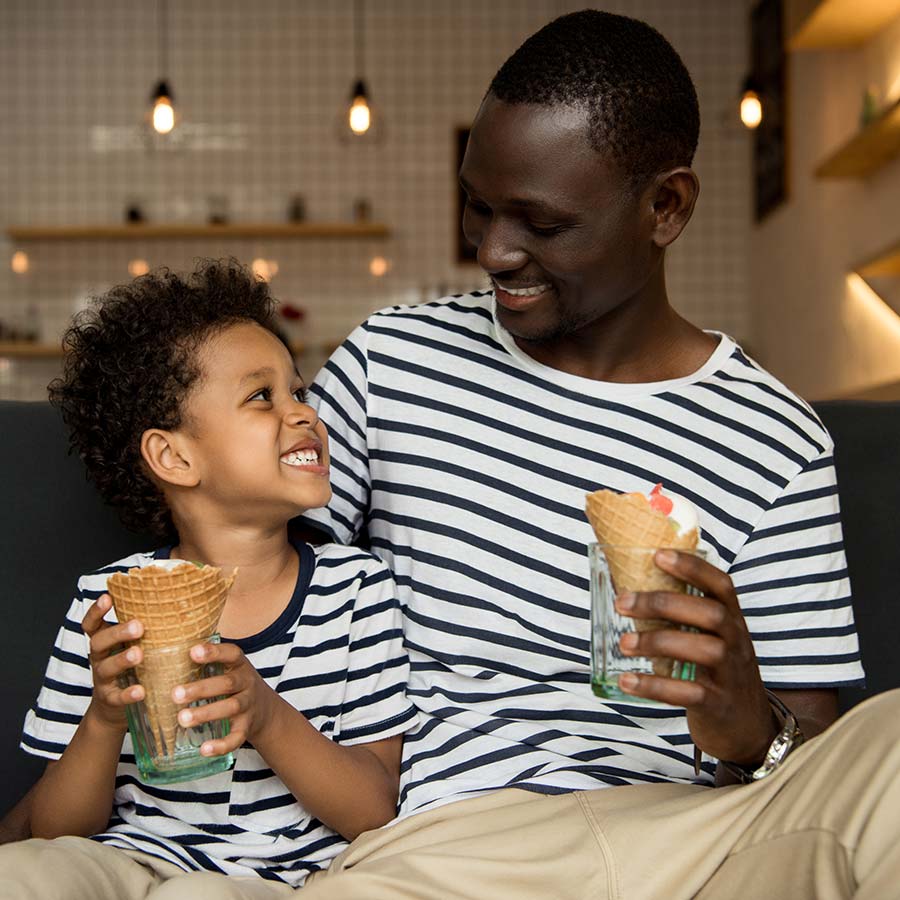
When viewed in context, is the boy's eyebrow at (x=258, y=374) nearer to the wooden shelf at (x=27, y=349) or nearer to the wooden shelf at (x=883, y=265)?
the wooden shelf at (x=883, y=265)

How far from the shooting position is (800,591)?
57.8 inches

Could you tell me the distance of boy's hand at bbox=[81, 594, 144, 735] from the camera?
1150 mm

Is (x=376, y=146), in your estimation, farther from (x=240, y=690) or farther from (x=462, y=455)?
(x=240, y=690)

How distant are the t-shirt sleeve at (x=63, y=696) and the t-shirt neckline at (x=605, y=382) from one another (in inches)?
24.4

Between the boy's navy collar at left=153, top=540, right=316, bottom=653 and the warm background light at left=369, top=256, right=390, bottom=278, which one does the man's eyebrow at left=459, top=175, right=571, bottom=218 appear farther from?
the warm background light at left=369, top=256, right=390, bottom=278

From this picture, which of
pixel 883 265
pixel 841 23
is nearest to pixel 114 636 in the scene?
pixel 883 265

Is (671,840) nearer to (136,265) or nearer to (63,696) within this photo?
(63,696)

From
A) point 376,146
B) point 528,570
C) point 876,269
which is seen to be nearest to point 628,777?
point 528,570

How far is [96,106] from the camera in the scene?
20.7 feet

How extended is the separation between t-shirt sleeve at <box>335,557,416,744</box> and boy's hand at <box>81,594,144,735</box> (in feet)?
0.94

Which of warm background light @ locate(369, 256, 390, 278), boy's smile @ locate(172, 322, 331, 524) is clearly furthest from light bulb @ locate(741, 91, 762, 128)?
boy's smile @ locate(172, 322, 331, 524)

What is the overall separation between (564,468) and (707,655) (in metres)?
0.45

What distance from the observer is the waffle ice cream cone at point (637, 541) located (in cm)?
108

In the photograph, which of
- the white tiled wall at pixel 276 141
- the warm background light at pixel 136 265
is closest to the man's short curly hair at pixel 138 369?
the white tiled wall at pixel 276 141
